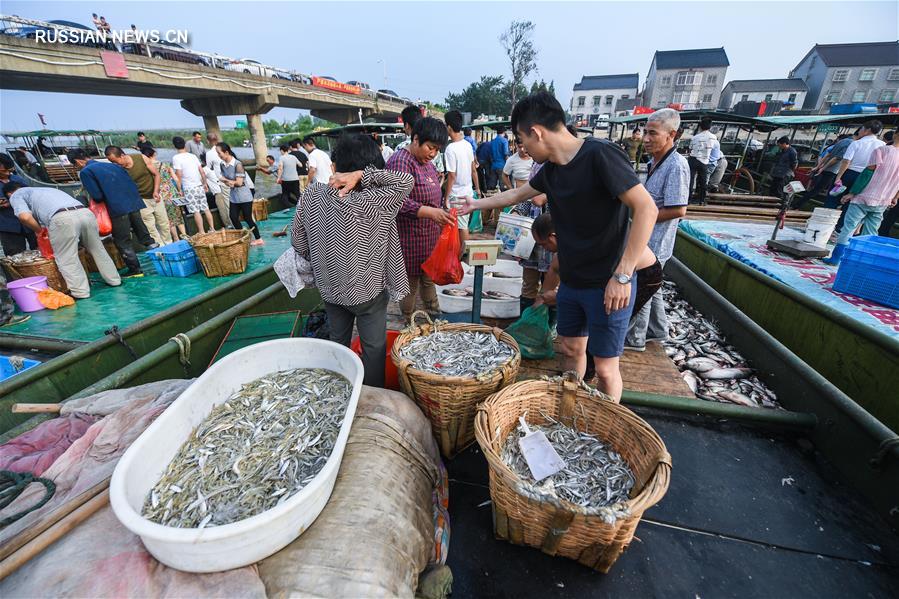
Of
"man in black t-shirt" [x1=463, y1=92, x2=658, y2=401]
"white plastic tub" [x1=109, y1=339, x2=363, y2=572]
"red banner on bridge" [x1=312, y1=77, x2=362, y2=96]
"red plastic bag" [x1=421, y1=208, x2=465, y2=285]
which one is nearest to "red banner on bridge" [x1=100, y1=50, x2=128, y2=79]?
"red banner on bridge" [x1=312, y1=77, x2=362, y2=96]

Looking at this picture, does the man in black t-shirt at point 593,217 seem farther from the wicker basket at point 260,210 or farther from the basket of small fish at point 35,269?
the wicker basket at point 260,210

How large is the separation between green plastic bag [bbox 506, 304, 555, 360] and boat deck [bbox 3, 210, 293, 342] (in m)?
4.47

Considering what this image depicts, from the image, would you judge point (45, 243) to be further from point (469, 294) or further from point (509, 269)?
point (509, 269)

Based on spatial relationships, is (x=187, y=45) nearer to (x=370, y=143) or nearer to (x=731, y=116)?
(x=370, y=143)

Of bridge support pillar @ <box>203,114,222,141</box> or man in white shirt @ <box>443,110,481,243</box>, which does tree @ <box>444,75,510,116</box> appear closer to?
bridge support pillar @ <box>203,114,222,141</box>

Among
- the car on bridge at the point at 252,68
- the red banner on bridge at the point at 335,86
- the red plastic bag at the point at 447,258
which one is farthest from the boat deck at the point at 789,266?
Result: the red banner on bridge at the point at 335,86

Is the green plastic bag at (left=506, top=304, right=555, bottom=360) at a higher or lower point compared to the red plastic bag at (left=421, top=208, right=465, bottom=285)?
lower

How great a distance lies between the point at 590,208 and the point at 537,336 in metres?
1.88

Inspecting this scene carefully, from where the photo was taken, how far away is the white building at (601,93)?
63.8 m

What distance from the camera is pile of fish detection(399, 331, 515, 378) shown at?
2729 mm

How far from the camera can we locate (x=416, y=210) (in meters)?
3.28

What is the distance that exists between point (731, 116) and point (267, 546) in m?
16.9

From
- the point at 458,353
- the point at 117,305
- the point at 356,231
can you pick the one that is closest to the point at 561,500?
the point at 458,353

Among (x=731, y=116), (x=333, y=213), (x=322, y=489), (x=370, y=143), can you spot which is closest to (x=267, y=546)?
(x=322, y=489)
